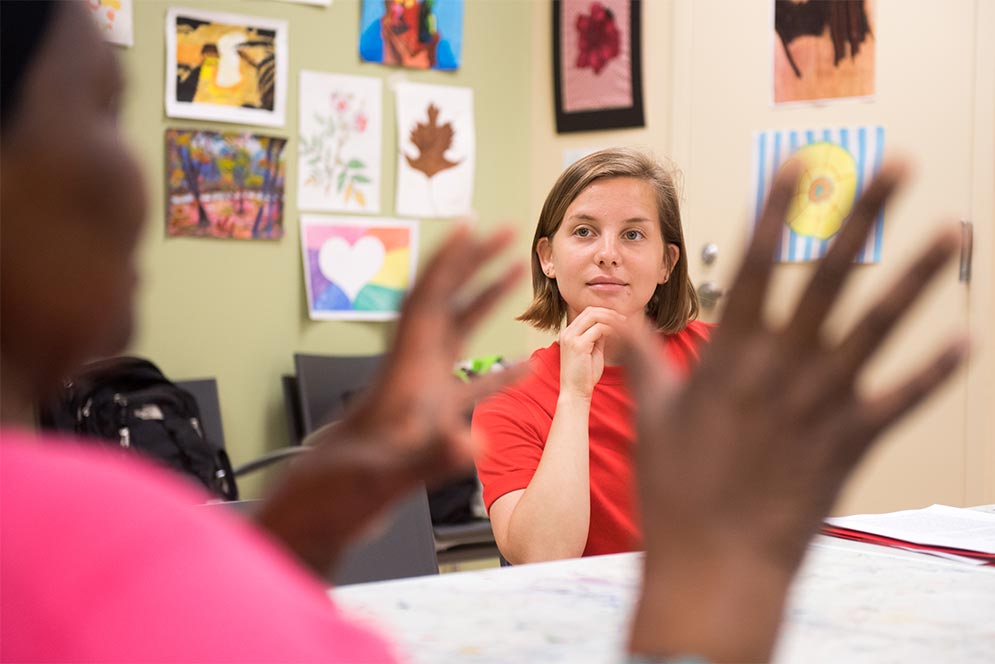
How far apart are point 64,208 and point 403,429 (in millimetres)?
138

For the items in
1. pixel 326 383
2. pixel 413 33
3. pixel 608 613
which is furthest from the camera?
pixel 413 33

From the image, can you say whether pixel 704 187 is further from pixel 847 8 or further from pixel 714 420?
pixel 714 420

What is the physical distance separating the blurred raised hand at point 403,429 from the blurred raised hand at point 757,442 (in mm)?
78

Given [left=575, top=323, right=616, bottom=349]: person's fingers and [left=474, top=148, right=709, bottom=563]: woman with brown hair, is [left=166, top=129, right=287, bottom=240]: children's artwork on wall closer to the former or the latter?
[left=474, top=148, right=709, bottom=563]: woman with brown hair

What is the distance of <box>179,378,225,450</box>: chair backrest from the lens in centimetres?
314

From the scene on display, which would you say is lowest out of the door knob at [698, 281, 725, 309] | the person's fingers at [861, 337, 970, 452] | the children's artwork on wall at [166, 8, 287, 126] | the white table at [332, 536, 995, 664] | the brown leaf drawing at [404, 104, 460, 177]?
the white table at [332, 536, 995, 664]

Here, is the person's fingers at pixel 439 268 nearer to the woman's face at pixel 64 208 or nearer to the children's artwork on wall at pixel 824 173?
the woman's face at pixel 64 208

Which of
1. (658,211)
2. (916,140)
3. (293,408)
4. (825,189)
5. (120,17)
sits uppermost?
(120,17)

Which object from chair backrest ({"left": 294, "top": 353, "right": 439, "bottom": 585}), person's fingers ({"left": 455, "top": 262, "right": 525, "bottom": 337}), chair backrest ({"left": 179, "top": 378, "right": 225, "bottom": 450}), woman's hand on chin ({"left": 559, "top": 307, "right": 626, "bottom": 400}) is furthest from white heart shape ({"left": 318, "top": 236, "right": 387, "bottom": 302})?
person's fingers ({"left": 455, "top": 262, "right": 525, "bottom": 337})

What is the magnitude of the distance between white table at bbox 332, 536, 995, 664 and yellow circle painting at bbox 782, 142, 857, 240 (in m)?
2.35

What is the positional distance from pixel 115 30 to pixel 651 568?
10.1ft

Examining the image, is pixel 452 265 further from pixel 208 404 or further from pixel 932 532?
pixel 208 404

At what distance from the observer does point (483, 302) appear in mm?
444

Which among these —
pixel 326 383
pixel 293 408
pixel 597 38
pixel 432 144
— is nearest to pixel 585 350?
pixel 326 383
